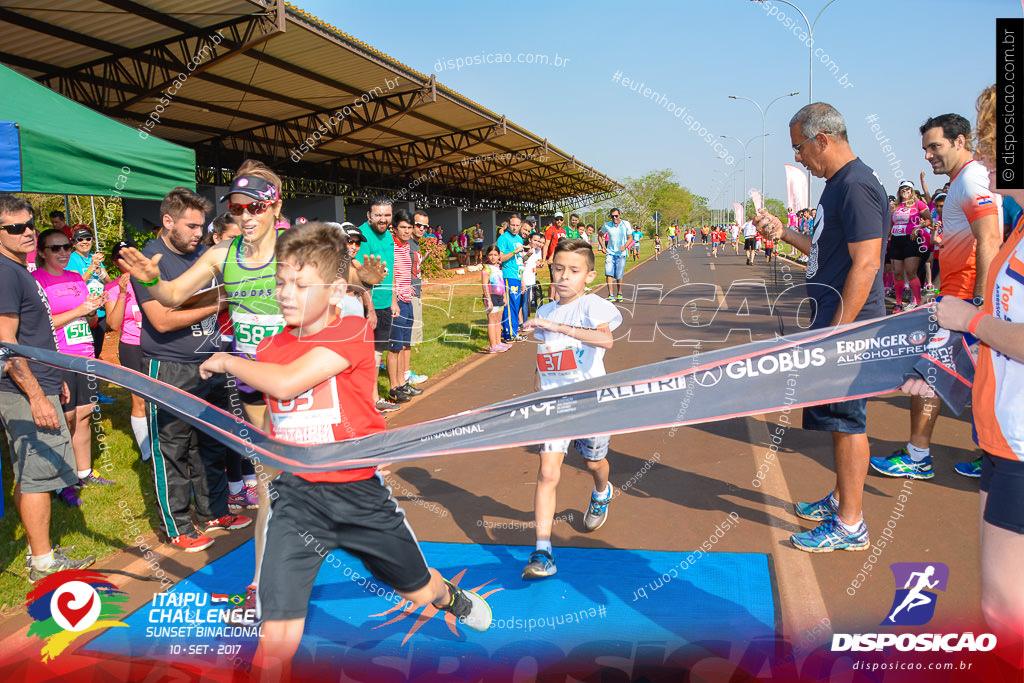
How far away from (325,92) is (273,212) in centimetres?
1533

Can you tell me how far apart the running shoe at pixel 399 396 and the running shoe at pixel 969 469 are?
5.37 metres

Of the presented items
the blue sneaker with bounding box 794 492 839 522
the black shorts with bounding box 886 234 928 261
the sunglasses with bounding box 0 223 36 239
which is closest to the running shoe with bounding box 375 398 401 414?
the sunglasses with bounding box 0 223 36 239

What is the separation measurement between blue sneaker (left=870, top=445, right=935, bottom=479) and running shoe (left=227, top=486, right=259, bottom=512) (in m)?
4.68

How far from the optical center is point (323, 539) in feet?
7.56

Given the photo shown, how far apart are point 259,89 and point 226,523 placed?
14.6 m

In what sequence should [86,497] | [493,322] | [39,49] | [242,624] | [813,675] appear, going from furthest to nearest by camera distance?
[39,49] → [493,322] → [86,497] → [242,624] → [813,675]

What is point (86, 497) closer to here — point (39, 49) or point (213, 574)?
point (213, 574)

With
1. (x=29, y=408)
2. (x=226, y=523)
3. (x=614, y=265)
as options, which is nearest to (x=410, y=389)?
(x=226, y=523)

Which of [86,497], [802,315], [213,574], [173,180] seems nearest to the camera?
[213,574]

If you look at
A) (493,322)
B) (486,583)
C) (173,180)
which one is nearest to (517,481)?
(486,583)

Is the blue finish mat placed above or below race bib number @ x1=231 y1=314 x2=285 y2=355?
below

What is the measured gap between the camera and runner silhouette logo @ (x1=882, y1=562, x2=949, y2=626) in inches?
116

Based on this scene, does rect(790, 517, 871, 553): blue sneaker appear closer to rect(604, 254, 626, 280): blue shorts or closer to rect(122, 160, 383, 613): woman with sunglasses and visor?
rect(122, 160, 383, 613): woman with sunglasses and visor

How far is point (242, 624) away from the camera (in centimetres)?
312
